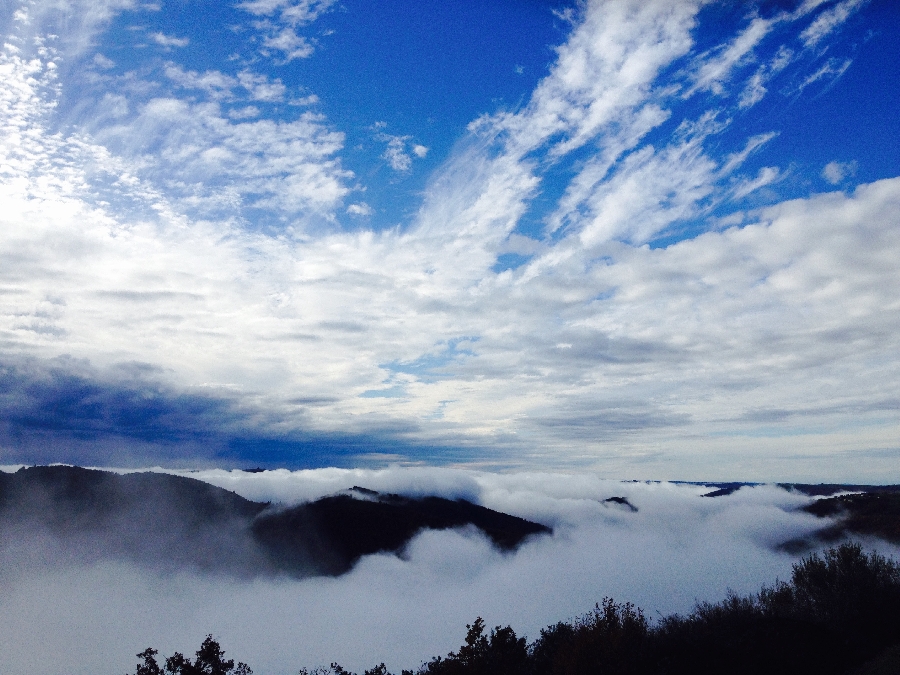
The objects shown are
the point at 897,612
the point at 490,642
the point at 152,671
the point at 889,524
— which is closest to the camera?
the point at 152,671

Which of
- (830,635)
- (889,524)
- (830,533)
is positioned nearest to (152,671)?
(830,635)

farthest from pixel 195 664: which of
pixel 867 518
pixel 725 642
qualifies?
pixel 867 518

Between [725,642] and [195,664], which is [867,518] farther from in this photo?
[195,664]

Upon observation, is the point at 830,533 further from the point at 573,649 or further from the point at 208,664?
the point at 208,664

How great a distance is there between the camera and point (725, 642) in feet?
101

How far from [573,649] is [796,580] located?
86.2ft

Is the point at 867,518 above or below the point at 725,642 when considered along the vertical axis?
below

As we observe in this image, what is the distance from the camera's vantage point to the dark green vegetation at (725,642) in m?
27.9

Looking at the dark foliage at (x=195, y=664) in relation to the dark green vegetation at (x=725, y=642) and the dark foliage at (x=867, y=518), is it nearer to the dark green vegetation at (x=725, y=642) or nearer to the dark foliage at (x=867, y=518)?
the dark green vegetation at (x=725, y=642)

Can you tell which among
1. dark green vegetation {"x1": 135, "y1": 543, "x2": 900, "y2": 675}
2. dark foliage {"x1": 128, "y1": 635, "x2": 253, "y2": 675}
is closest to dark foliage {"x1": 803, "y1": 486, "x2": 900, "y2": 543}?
dark green vegetation {"x1": 135, "y1": 543, "x2": 900, "y2": 675}

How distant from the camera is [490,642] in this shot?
33531mm

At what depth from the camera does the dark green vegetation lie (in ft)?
91.6

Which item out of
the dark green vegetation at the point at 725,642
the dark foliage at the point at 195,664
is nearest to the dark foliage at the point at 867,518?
the dark green vegetation at the point at 725,642

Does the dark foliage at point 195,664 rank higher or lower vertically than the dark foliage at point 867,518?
higher
